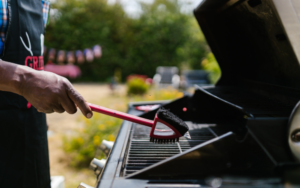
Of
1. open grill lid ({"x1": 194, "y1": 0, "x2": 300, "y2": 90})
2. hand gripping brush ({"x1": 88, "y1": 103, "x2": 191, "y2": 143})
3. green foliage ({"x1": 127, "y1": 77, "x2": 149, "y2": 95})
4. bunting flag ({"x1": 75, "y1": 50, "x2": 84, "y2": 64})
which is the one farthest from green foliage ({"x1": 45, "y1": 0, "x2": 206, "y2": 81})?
hand gripping brush ({"x1": 88, "y1": 103, "x2": 191, "y2": 143})

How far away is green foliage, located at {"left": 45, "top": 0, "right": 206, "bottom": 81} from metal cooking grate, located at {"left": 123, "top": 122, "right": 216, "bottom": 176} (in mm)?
13510

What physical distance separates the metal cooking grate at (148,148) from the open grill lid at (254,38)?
19.9 inches

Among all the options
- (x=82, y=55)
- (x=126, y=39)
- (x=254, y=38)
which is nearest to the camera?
→ (x=254, y=38)

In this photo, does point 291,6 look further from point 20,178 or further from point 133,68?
point 133,68

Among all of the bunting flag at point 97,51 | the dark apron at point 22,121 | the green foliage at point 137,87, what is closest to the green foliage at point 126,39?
the bunting flag at point 97,51

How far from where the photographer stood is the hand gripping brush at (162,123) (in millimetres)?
1088

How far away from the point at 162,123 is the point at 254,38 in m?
0.77

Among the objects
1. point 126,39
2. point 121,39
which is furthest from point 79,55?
point 126,39

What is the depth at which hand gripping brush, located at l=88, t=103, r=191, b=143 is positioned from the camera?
1.09 metres

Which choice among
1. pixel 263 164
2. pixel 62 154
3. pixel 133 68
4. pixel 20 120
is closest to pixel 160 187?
pixel 263 164

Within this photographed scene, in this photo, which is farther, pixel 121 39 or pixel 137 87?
pixel 121 39

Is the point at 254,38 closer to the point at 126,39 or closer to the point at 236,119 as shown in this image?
the point at 236,119

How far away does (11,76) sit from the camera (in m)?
0.93

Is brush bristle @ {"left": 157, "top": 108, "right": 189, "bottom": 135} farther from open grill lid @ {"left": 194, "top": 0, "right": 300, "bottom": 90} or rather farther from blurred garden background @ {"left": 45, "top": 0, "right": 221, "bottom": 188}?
blurred garden background @ {"left": 45, "top": 0, "right": 221, "bottom": 188}
